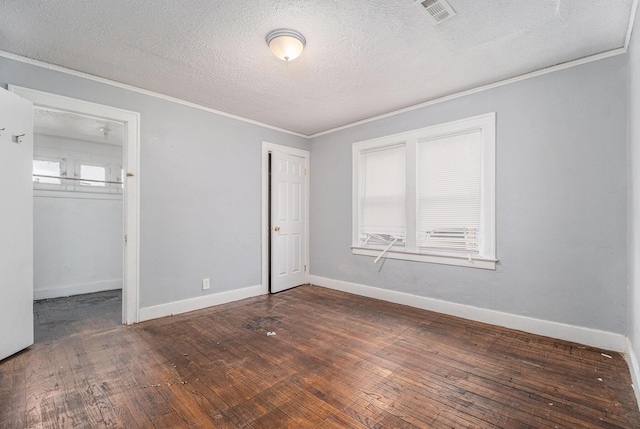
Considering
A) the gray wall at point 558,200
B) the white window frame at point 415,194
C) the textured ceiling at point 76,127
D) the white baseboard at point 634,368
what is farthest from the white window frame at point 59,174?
the white baseboard at point 634,368

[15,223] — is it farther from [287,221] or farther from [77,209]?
[287,221]

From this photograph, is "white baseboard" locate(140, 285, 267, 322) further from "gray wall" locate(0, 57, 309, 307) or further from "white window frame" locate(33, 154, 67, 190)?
"white window frame" locate(33, 154, 67, 190)

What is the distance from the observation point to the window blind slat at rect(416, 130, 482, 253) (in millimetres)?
3281

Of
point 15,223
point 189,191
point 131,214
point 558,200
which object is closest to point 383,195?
point 558,200

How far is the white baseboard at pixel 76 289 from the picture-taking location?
4133 millimetres

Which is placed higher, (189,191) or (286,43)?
(286,43)

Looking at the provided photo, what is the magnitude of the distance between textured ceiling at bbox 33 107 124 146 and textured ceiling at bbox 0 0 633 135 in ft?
4.01

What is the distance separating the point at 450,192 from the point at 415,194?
1.43ft

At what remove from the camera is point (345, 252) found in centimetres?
454

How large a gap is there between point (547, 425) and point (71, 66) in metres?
4.70

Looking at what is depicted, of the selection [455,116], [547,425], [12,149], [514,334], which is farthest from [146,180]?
[514,334]

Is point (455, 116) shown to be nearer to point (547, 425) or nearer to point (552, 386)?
point (552, 386)

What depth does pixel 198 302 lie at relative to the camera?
3.69 metres

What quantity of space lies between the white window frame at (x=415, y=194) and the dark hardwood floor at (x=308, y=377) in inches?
29.5
